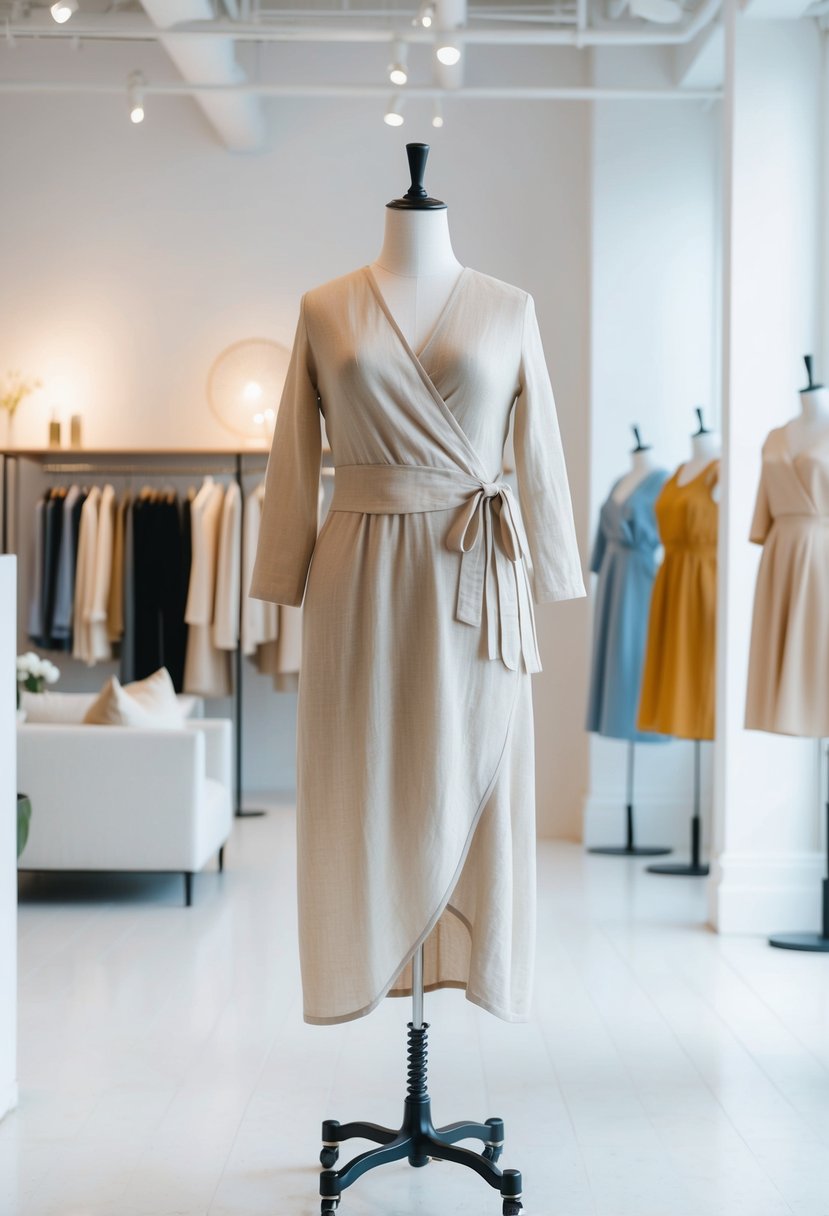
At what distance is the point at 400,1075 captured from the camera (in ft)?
9.80

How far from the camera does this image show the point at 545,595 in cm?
231

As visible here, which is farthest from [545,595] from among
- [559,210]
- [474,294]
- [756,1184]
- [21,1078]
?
[559,210]

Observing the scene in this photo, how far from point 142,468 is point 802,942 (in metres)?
4.25

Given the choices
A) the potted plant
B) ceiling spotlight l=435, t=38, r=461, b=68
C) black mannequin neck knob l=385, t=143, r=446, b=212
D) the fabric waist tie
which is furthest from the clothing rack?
the fabric waist tie

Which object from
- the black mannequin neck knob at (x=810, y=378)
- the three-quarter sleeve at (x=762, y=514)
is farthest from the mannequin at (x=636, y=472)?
the black mannequin neck knob at (x=810, y=378)

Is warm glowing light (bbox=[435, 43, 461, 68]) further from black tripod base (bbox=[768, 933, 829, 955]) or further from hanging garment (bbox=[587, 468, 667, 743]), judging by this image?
black tripod base (bbox=[768, 933, 829, 955])

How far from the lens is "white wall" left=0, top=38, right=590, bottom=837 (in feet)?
22.4

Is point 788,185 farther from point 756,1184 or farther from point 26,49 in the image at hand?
point 26,49

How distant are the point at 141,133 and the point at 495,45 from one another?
1.85 m

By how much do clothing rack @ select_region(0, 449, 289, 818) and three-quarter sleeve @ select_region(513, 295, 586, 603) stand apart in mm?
4501

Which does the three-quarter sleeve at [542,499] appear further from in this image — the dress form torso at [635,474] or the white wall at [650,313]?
the white wall at [650,313]

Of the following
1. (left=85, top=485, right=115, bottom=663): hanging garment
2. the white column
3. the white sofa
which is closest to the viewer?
the white column

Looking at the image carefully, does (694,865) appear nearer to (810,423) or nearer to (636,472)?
(636,472)

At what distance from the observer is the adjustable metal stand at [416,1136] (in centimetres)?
227
